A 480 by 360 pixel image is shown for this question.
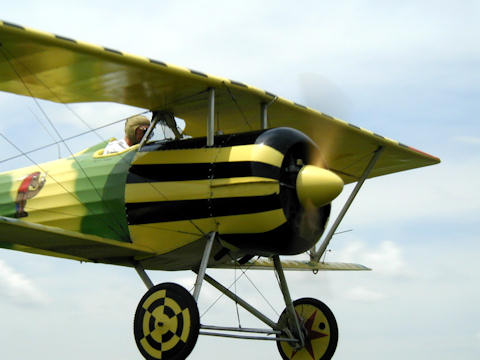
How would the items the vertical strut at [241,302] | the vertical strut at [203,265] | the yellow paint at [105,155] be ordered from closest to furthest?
the vertical strut at [203,265] → the yellow paint at [105,155] → the vertical strut at [241,302]

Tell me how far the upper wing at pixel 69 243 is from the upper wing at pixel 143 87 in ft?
6.29

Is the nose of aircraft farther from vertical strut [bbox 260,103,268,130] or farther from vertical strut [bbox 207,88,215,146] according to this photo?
vertical strut [bbox 260,103,268,130]

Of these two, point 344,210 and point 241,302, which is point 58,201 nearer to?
point 241,302

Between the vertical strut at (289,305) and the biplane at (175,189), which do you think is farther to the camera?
the vertical strut at (289,305)

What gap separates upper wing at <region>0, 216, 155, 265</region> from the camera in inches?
373

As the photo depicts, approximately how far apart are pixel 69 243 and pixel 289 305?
3356mm

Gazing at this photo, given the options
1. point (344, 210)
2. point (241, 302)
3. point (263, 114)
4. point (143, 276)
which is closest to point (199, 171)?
point (263, 114)

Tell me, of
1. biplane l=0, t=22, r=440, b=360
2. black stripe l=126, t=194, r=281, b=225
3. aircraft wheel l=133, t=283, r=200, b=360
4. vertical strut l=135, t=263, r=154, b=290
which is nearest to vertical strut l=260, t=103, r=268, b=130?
biplane l=0, t=22, r=440, b=360

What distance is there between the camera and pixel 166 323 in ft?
30.5

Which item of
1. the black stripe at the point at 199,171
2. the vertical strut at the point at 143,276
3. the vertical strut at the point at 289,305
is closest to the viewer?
the black stripe at the point at 199,171

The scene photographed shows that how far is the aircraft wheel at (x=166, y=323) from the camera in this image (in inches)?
360

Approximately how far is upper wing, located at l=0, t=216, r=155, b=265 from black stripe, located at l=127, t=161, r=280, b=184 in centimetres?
89

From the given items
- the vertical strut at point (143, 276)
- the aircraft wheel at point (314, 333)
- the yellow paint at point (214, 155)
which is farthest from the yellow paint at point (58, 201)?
the aircraft wheel at point (314, 333)

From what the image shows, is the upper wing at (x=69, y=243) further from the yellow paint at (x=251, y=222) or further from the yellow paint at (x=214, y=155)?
the yellow paint at (x=251, y=222)
